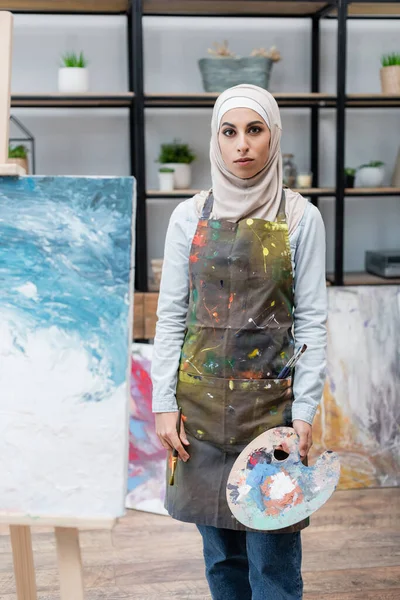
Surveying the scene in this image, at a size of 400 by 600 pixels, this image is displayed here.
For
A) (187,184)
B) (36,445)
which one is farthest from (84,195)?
(187,184)

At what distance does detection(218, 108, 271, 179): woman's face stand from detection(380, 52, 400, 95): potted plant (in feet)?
6.52

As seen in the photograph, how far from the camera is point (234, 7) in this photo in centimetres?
329

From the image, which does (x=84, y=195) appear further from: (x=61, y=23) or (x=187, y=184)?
(x=61, y=23)

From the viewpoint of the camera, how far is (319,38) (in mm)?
3543

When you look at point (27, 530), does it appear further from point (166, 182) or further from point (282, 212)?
point (166, 182)

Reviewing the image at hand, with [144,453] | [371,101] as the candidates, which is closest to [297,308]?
[144,453]

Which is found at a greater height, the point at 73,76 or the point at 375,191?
the point at 73,76

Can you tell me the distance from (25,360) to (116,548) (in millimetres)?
1344

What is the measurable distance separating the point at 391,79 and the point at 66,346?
2422mm

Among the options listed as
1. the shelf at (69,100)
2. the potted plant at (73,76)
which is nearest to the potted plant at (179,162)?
the shelf at (69,100)

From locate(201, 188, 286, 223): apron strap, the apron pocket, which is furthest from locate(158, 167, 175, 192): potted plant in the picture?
the apron pocket

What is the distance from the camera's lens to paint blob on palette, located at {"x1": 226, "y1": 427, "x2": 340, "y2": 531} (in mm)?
1540

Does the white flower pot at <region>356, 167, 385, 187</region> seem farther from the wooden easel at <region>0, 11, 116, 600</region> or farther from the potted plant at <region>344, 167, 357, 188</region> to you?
the wooden easel at <region>0, 11, 116, 600</region>

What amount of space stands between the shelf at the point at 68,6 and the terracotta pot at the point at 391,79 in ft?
3.78
